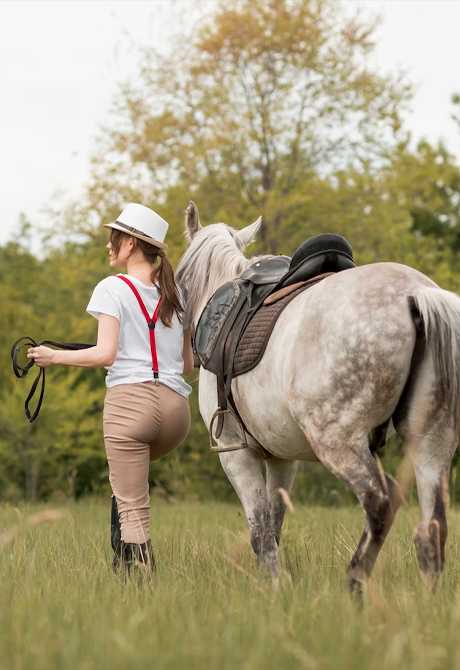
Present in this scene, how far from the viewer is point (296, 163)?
56.5ft

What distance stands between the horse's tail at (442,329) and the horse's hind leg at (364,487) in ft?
1.53

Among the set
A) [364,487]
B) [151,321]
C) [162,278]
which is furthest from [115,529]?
[364,487]

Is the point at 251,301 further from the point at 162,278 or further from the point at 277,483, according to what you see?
the point at 277,483

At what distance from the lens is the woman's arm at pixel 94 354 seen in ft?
13.9

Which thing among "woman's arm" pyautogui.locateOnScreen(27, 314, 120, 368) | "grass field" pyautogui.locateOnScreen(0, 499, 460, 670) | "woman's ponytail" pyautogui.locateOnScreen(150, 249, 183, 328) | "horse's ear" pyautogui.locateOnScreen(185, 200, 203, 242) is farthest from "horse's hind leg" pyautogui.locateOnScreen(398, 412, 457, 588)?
"horse's ear" pyautogui.locateOnScreen(185, 200, 203, 242)

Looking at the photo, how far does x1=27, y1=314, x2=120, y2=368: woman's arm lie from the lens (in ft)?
13.9

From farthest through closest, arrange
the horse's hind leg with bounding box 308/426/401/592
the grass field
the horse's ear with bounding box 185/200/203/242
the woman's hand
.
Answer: the horse's ear with bounding box 185/200/203/242, the woman's hand, the horse's hind leg with bounding box 308/426/401/592, the grass field

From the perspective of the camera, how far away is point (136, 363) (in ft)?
14.7

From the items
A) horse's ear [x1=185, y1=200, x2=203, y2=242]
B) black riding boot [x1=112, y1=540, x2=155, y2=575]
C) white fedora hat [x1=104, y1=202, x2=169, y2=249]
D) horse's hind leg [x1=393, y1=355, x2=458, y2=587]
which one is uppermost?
horse's ear [x1=185, y1=200, x2=203, y2=242]

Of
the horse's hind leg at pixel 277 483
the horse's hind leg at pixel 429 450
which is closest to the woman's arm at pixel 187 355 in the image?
the horse's hind leg at pixel 277 483

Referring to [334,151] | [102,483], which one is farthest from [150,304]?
[334,151]

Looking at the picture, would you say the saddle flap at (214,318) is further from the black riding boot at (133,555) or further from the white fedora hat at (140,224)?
the black riding boot at (133,555)

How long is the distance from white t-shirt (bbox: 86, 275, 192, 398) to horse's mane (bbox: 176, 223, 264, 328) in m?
0.60

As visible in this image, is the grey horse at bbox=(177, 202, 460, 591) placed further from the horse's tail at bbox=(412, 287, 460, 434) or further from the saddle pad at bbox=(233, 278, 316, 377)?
the saddle pad at bbox=(233, 278, 316, 377)
